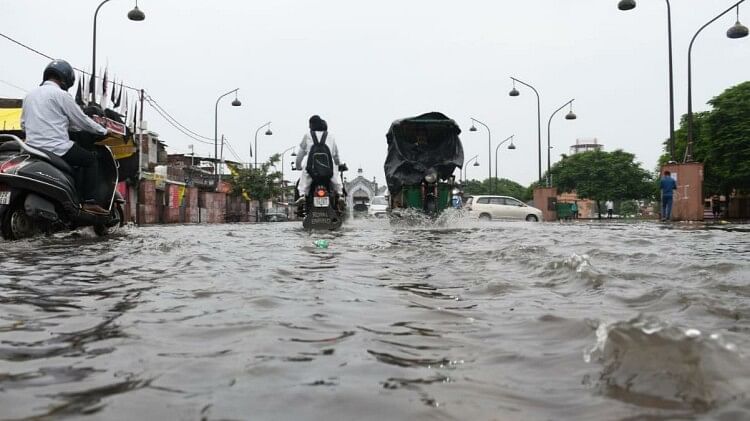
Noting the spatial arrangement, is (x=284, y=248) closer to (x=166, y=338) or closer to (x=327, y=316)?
(x=327, y=316)

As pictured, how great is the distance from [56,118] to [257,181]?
44.8 meters

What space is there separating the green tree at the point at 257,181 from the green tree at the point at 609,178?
28.4 m

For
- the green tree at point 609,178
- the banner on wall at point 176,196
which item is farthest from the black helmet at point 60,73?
the green tree at point 609,178

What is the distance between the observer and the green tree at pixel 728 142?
2873cm

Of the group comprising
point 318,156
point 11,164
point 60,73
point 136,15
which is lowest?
point 11,164

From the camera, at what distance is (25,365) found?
172 cm

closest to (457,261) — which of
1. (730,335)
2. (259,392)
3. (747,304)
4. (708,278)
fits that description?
(708,278)

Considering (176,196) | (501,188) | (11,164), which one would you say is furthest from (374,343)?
(501,188)

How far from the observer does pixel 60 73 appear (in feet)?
20.8

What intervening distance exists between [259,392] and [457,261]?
3.39 meters

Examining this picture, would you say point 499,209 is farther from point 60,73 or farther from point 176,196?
point 60,73

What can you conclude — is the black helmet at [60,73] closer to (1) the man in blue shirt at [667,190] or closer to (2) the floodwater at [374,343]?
(2) the floodwater at [374,343]

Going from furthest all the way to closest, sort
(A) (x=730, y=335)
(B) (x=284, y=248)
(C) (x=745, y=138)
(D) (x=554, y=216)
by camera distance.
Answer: (D) (x=554, y=216), (C) (x=745, y=138), (B) (x=284, y=248), (A) (x=730, y=335)

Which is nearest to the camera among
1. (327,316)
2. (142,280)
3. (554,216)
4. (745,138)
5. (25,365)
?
(25,365)
